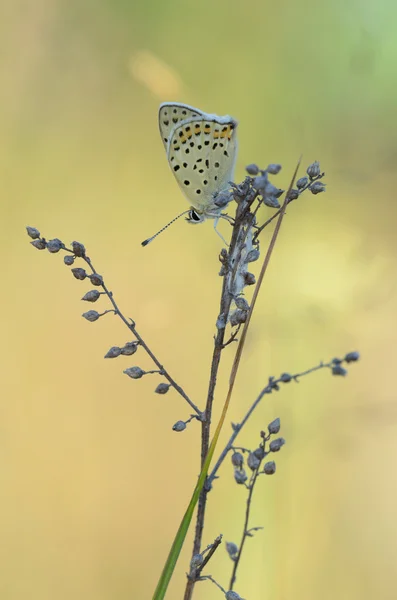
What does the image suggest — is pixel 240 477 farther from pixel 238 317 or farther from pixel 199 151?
pixel 199 151

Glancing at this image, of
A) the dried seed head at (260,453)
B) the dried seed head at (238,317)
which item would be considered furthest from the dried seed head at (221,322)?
the dried seed head at (260,453)

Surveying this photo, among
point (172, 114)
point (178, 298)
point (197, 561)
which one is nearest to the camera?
point (197, 561)

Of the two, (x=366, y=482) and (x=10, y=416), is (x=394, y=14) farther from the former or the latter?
(x=10, y=416)

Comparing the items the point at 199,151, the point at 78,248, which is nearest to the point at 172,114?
the point at 199,151

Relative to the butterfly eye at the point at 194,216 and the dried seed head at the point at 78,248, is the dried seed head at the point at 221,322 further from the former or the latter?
the butterfly eye at the point at 194,216

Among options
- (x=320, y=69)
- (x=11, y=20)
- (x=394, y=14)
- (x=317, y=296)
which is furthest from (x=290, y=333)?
(x=11, y=20)

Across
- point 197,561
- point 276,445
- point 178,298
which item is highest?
point 178,298

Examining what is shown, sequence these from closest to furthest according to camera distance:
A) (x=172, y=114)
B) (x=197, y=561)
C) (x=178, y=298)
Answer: (x=197, y=561) → (x=172, y=114) → (x=178, y=298)
